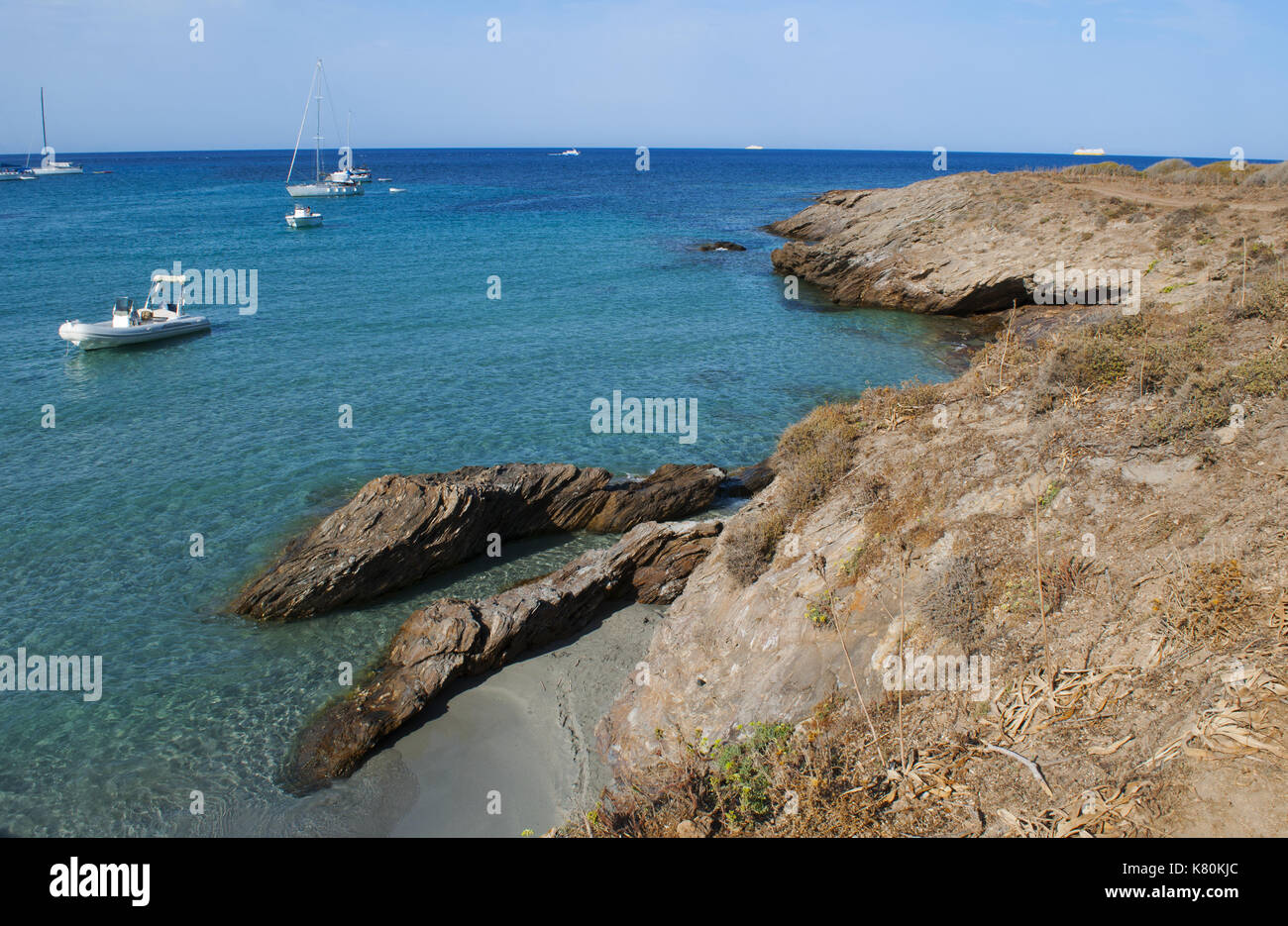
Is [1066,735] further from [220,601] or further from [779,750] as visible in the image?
[220,601]

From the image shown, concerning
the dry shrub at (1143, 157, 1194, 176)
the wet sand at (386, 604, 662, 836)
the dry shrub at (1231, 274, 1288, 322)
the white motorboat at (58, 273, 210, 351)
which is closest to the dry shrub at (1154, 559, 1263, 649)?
the wet sand at (386, 604, 662, 836)

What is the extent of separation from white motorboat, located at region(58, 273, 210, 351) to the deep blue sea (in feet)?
1.91

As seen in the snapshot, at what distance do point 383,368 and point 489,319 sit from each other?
324 inches

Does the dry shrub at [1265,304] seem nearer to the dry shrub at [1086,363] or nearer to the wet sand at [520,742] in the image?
the dry shrub at [1086,363]

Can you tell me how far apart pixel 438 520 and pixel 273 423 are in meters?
10.8

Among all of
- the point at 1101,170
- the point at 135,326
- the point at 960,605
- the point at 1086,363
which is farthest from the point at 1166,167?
the point at 135,326

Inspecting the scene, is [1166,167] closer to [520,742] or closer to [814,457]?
[814,457]

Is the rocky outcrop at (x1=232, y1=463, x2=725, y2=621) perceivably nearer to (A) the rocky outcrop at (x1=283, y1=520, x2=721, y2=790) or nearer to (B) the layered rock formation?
(A) the rocky outcrop at (x1=283, y1=520, x2=721, y2=790)

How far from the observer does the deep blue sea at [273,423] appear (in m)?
11.2

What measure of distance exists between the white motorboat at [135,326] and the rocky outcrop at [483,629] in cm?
2457

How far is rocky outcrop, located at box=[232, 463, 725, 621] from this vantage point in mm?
14359
